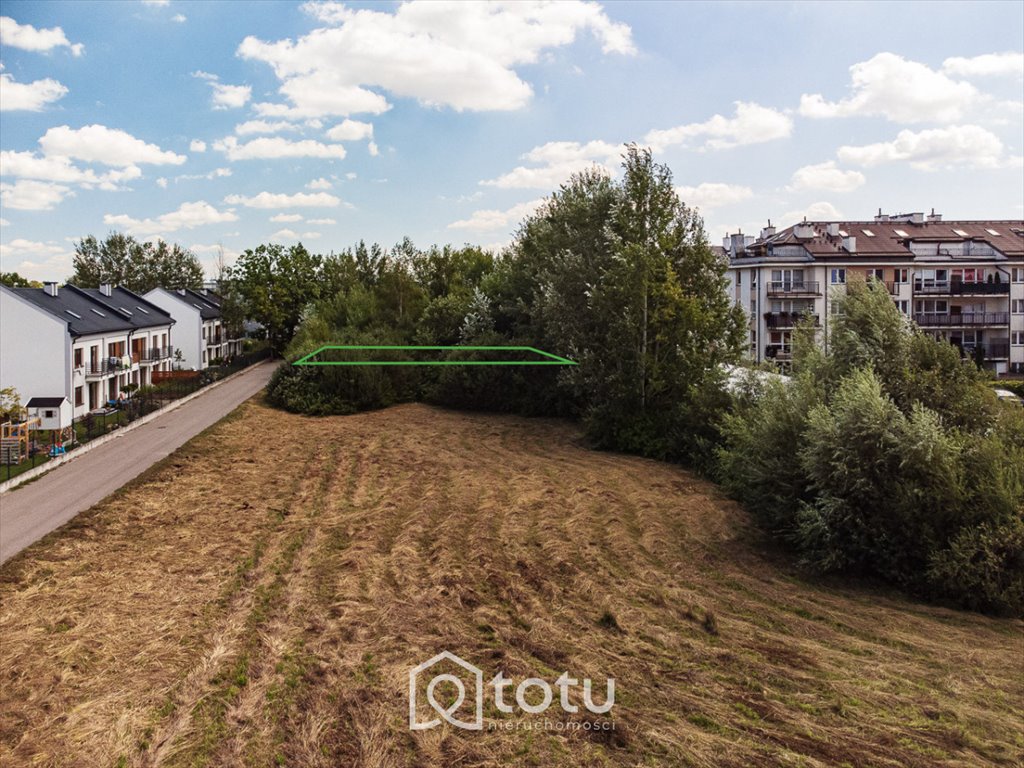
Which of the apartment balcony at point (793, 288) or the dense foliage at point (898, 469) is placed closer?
the dense foliage at point (898, 469)

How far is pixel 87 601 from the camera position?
→ 12.6 meters

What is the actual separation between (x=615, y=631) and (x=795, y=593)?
3915mm

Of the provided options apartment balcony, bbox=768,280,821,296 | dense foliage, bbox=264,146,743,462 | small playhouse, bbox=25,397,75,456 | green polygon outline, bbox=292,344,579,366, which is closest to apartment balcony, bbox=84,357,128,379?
small playhouse, bbox=25,397,75,456

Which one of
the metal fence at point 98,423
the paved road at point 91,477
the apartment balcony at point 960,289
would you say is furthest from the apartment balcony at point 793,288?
the metal fence at point 98,423

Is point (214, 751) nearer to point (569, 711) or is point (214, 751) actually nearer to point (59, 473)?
point (569, 711)

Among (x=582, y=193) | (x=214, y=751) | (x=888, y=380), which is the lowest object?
(x=214, y=751)

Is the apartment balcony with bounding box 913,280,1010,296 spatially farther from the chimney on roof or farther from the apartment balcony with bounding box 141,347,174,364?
the apartment balcony with bounding box 141,347,174,364

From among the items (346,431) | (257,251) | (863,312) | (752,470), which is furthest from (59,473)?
(257,251)

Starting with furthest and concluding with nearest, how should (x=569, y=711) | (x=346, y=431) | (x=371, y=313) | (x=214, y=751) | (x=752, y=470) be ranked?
(x=371, y=313) → (x=346, y=431) → (x=752, y=470) → (x=569, y=711) → (x=214, y=751)

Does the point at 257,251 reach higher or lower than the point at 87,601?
higher

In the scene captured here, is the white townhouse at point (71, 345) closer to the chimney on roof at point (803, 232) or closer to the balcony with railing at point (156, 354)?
Result: the balcony with railing at point (156, 354)

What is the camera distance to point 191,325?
5084 centimetres

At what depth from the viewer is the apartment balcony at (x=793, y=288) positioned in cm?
4516

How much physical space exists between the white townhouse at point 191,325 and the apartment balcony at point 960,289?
151 feet
